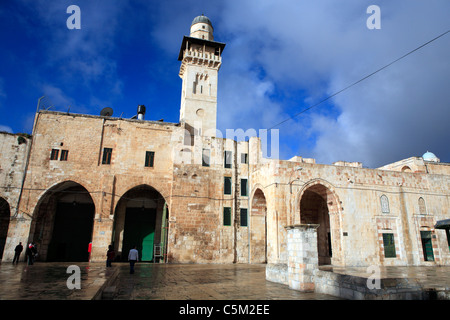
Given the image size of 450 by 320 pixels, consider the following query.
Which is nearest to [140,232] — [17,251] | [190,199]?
[190,199]

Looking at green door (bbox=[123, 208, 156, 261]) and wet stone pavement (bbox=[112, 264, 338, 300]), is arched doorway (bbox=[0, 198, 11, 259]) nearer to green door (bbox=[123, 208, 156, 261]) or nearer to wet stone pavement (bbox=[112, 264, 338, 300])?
green door (bbox=[123, 208, 156, 261])

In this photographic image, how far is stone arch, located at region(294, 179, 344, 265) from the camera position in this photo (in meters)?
17.1

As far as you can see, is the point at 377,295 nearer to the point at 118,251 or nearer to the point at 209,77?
the point at 118,251

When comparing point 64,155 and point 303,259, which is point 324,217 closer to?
point 303,259

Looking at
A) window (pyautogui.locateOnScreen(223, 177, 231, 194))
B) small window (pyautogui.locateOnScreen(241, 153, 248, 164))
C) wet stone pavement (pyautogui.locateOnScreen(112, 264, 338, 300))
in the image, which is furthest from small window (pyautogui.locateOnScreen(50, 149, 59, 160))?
small window (pyautogui.locateOnScreen(241, 153, 248, 164))

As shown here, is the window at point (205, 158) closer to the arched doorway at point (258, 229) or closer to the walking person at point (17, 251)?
the arched doorway at point (258, 229)

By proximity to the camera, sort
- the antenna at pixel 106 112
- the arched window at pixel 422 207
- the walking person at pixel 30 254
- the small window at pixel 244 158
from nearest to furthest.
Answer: the walking person at pixel 30 254
the arched window at pixel 422 207
the antenna at pixel 106 112
the small window at pixel 244 158

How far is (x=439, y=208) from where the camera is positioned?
19609 mm

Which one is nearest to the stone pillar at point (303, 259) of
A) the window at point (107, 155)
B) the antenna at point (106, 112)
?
the window at point (107, 155)

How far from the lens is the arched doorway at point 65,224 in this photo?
741 inches

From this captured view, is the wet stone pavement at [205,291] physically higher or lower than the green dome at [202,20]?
lower

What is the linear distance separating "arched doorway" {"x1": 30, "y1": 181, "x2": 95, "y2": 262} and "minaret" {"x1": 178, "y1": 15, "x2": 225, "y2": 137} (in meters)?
9.96

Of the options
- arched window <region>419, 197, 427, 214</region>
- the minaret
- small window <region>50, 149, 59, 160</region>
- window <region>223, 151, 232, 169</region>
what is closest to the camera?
small window <region>50, 149, 59, 160</region>

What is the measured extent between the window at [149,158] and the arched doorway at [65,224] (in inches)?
180
